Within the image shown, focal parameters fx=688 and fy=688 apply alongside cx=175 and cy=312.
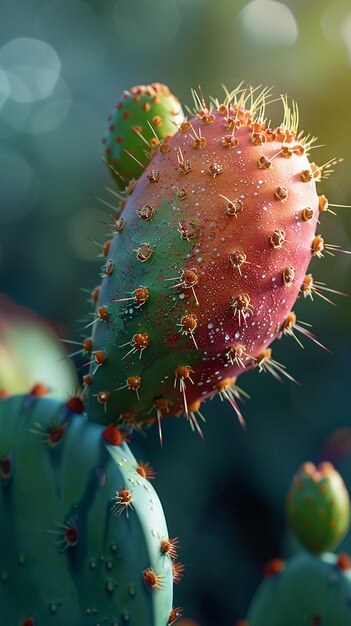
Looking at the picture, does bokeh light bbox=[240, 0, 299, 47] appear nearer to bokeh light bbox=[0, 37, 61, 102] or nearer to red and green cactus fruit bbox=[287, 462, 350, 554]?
bokeh light bbox=[0, 37, 61, 102]

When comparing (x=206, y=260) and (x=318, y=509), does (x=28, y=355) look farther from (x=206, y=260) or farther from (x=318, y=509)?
(x=206, y=260)

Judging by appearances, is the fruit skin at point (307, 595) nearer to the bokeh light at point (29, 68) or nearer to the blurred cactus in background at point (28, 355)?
the blurred cactus in background at point (28, 355)

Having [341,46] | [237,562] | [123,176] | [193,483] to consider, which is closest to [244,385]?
[193,483]

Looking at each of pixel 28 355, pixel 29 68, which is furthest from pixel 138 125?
pixel 29 68

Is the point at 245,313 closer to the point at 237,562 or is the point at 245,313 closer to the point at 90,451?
the point at 90,451

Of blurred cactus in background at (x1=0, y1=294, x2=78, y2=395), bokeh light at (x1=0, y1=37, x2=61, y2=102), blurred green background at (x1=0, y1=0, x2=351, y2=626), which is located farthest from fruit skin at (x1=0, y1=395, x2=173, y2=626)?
bokeh light at (x1=0, y1=37, x2=61, y2=102)

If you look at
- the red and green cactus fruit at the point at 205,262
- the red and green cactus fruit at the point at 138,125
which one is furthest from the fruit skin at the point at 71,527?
the red and green cactus fruit at the point at 138,125
